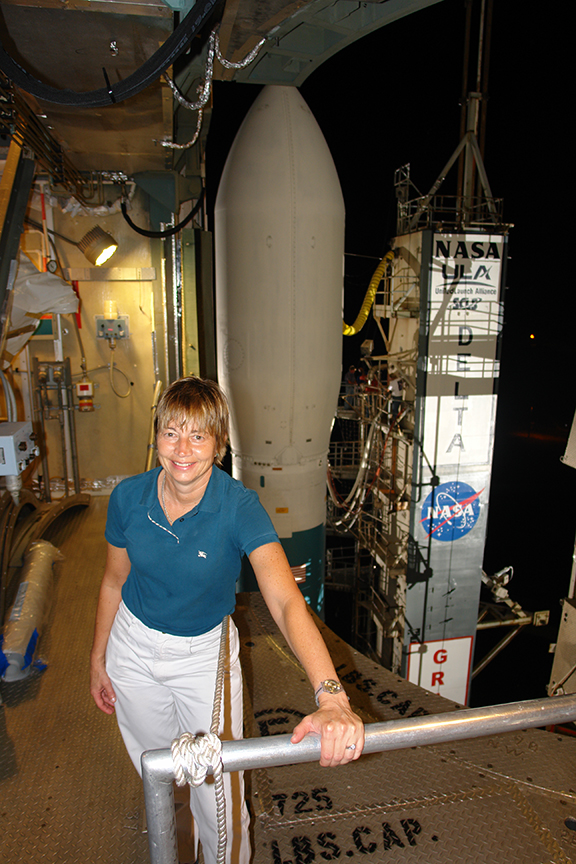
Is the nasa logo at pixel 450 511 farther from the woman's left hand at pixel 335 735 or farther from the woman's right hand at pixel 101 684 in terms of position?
the woman's left hand at pixel 335 735

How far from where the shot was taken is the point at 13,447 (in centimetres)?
363

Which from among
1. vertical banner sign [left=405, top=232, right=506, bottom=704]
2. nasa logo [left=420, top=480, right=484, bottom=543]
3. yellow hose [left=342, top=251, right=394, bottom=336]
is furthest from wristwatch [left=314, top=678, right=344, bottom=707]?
yellow hose [left=342, top=251, right=394, bottom=336]

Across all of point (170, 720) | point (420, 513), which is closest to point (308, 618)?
point (170, 720)

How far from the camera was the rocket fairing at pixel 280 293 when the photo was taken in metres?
5.55

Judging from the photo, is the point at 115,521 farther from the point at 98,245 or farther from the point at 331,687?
the point at 98,245

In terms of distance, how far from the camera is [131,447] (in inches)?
280

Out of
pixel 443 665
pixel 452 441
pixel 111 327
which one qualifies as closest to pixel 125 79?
pixel 111 327

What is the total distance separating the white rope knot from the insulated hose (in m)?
2.75

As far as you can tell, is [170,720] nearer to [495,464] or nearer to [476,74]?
[476,74]

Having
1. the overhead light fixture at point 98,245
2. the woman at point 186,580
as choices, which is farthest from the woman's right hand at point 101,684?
the overhead light fixture at point 98,245

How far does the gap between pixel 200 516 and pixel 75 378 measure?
5.81 metres

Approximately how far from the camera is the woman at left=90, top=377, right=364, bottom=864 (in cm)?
176

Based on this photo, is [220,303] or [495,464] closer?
[220,303]

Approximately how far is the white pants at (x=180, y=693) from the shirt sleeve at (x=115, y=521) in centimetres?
29
